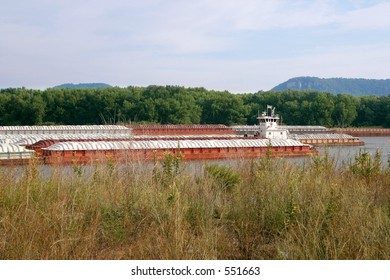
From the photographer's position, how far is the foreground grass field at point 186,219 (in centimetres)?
506

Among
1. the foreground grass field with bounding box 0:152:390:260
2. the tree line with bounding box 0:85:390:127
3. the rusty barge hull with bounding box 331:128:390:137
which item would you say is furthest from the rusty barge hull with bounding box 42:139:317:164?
the rusty barge hull with bounding box 331:128:390:137

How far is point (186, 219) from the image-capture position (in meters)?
6.17

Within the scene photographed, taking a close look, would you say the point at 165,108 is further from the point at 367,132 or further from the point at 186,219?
the point at 186,219

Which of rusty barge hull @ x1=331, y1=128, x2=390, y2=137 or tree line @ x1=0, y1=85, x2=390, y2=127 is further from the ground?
tree line @ x1=0, y1=85, x2=390, y2=127

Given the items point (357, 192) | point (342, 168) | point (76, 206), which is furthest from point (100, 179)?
point (342, 168)

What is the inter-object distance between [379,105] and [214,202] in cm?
9529

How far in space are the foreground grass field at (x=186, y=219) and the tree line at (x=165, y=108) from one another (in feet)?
240

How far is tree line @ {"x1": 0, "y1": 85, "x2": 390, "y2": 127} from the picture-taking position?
278 feet

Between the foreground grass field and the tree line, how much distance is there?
7323 centimetres

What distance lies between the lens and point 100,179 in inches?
312

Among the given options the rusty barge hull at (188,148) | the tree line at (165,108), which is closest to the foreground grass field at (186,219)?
the rusty barge hull at (188,148)

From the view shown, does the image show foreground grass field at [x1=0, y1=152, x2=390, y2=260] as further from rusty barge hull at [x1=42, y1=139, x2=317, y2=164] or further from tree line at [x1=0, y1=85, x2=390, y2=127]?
tree line at [x1=0, y1=85, x2=390, y2=127]

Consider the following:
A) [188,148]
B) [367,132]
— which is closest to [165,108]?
[367,132]

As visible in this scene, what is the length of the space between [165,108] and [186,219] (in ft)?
258
